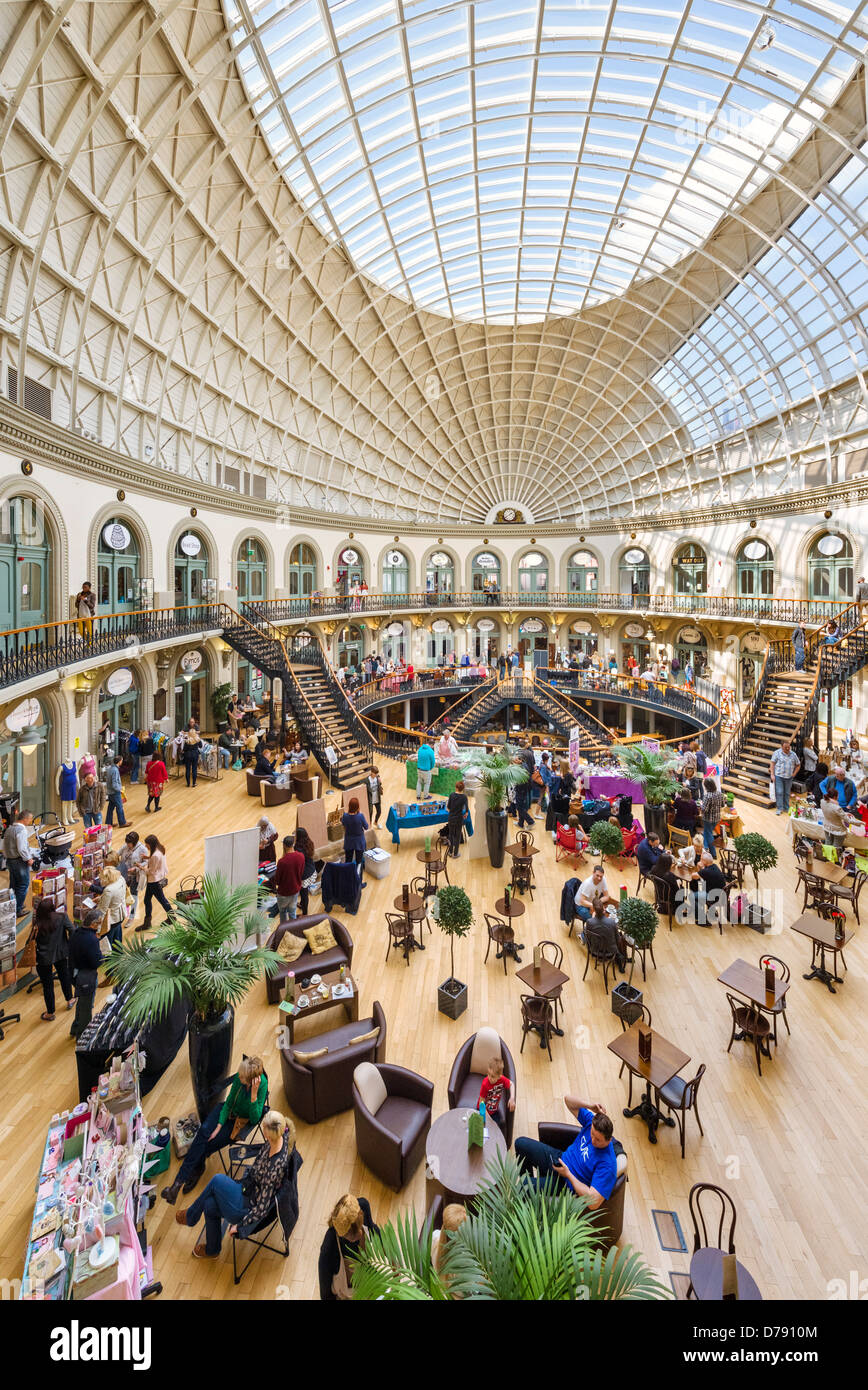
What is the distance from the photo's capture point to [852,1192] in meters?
5.29

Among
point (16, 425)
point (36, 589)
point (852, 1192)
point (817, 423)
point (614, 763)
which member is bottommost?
point (852, 1192)

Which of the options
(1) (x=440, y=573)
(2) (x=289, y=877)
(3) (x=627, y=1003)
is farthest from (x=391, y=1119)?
(1) (x=440, y=573)

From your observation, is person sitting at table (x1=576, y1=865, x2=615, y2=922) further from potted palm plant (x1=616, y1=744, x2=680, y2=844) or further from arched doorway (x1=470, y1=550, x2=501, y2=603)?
arched doorway (x1=470, y1=550, x2=501, y2=603)

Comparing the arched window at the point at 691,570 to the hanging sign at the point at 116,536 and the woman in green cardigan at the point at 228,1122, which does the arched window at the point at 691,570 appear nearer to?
the hanging sign at the point at 116,536

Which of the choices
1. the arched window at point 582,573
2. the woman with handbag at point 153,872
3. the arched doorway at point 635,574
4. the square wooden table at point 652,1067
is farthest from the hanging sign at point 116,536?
the arched window at point 582,573

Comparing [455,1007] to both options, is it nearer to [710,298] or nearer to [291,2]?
[291,2]

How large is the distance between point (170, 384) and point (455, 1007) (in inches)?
827

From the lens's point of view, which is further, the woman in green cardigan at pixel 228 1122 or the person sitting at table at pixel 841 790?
the person sitting at table at pixel 841 790

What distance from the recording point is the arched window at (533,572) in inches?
1614

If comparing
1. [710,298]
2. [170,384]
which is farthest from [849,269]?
[170,384]

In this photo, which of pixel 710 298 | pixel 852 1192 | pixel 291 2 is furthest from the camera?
pixel 710 298

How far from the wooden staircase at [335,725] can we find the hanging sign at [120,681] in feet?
15.9

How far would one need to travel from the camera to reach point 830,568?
22.5m

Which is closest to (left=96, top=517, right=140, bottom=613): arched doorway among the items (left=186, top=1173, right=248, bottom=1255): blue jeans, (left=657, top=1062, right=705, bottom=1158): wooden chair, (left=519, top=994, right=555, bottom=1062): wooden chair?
(left=519, top=994, right=555, bottom=1062): wooden chair
